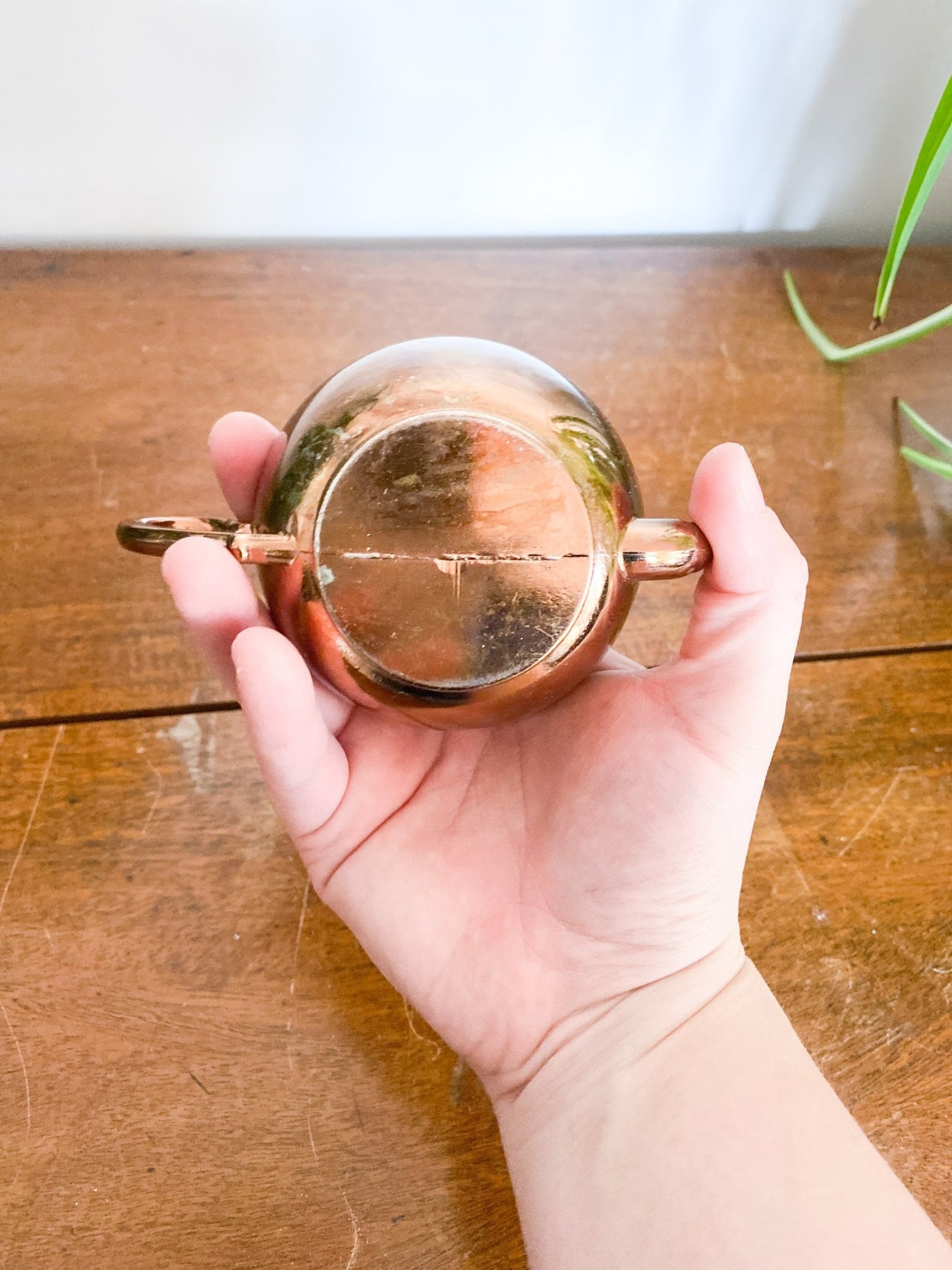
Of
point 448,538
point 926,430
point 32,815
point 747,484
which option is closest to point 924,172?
point 926,430

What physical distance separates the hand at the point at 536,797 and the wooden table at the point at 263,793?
0.06m

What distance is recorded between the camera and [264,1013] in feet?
1.72

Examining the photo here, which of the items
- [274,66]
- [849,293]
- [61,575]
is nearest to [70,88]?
[274,66]

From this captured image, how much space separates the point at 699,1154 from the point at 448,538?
33 centimetres

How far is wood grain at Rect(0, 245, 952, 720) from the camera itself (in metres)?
0.64

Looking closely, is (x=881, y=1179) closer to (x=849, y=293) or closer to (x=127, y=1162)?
(x=127, y=1162)

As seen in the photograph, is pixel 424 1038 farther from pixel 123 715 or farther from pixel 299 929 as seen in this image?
pixel 123 715

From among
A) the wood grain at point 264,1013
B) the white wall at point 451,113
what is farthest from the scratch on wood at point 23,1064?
the white wall at point 451,113

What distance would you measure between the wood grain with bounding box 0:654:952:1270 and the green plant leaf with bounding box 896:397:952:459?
25cm

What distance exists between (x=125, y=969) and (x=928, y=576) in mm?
626

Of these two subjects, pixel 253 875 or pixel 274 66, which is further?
pixel 274 66

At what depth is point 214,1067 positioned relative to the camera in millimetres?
507

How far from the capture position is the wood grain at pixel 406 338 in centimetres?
64

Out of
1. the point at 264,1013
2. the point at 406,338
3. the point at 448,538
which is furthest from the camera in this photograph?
the point at 406,338
